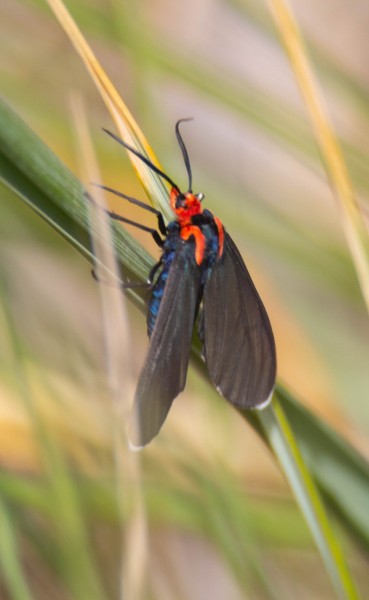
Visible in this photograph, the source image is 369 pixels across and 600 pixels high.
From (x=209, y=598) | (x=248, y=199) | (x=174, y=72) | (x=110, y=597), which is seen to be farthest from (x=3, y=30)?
(x=209, y=598)

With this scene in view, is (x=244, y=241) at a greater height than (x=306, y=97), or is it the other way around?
(x=306, y=97)

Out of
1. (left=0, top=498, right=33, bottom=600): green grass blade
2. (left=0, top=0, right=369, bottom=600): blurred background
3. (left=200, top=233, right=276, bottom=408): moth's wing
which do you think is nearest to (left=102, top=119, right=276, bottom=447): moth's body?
(left=200, top=233, right=276, bottom=408): moth's wing

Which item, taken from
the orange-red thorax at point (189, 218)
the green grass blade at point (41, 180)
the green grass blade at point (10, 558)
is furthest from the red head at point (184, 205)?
the green grass blade at point (10, 558)

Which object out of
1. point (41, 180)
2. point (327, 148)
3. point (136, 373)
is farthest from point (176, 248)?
point (136, 373)

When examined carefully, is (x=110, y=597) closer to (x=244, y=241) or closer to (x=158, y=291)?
(x=158, y=291)

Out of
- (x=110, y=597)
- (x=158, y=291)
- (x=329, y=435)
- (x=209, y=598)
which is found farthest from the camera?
(x=209, y=598)

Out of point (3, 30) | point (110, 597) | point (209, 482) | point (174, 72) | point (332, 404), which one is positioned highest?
point (174, 72)
